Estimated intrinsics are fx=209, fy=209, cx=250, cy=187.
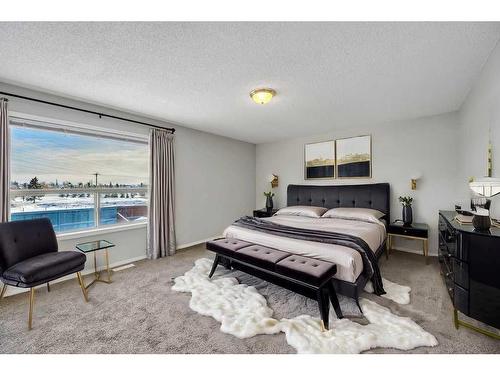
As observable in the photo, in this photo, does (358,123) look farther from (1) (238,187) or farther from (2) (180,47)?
(2) (180,47)

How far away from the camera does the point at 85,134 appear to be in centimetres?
310

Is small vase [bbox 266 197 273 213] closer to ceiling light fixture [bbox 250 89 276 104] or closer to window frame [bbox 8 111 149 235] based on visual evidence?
window frame [bbox 8 111 149 235]

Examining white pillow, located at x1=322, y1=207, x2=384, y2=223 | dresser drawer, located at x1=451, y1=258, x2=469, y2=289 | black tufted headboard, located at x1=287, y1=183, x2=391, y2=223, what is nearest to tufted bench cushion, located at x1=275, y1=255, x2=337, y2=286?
dresser drawer, located at x1=451, y1=258, x2=469, y2=289

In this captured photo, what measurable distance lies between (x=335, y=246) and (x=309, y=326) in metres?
0.83

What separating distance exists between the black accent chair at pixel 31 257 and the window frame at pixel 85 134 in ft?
1.56

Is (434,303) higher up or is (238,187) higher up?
(238,187)

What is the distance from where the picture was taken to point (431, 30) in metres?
1.54

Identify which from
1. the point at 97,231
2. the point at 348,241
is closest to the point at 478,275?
the point at 348,241

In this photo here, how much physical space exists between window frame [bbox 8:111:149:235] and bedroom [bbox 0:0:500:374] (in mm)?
27

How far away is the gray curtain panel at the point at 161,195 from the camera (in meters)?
3.61

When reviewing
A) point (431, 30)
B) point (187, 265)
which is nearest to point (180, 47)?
point (431, 30)

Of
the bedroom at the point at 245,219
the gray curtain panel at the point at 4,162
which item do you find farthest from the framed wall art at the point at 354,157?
the gray curtain panel at the point at 4,162

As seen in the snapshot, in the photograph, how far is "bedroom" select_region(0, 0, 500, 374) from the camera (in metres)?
1.61
